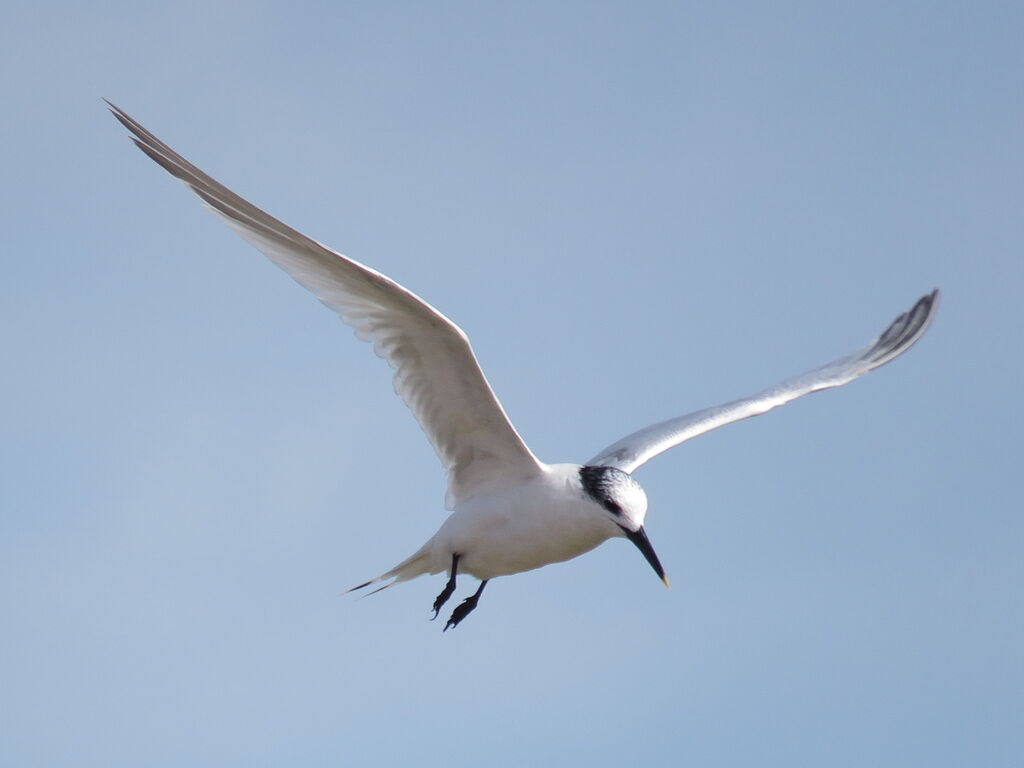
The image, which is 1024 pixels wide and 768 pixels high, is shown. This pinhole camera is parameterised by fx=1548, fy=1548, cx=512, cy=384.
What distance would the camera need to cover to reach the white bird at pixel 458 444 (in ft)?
30.4

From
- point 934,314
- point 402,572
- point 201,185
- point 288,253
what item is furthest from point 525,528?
point 934,314

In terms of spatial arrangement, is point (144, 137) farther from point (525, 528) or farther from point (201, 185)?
point (525, 528)

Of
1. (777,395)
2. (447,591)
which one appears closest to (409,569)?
(447,591)

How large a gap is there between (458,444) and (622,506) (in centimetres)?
130

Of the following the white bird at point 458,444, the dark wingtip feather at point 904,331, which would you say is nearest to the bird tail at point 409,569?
the white bird at point 458,444

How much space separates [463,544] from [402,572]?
0.78 m

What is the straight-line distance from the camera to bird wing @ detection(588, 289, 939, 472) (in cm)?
1147

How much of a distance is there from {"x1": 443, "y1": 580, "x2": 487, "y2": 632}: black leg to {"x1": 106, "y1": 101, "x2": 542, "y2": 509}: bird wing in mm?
618

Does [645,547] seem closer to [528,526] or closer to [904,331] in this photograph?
[528,526]

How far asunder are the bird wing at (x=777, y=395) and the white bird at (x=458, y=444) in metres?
1.18

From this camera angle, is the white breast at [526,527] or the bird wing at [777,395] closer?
the white breast at [526,527]

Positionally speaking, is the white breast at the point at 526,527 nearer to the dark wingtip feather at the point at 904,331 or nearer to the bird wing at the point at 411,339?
the bird wing at the point at 411,339

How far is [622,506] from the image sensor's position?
967cm

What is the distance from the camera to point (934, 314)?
1422 cm
